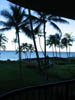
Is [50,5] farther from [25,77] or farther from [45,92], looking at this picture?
[25,77]

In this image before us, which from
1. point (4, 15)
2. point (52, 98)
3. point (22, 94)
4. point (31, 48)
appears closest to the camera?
point (22, 94)

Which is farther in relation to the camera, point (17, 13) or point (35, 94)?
point (17, 13)

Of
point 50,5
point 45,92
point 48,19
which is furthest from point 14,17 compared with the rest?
point 45,92

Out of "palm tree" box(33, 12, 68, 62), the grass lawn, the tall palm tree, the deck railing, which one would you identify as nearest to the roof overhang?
the deck railing

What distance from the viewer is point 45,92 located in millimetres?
2266

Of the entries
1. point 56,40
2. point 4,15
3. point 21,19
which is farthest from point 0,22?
point 56,40

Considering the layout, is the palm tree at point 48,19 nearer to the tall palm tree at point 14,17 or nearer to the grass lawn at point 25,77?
the tall palm tree at point 14,17

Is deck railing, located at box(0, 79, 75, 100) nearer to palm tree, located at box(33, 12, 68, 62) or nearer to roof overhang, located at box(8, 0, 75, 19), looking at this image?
roof overhang, located at box(8, 0, 75, 19)

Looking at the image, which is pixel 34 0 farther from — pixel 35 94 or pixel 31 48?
pixel 31 48

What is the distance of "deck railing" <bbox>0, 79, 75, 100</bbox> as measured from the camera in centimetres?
189

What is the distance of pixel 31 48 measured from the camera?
1891 inches

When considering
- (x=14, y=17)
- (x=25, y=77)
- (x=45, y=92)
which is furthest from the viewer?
(x=14, y=17)

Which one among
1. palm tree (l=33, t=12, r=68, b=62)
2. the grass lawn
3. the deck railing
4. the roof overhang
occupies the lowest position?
the grass lawn

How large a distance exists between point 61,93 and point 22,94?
86 cm
